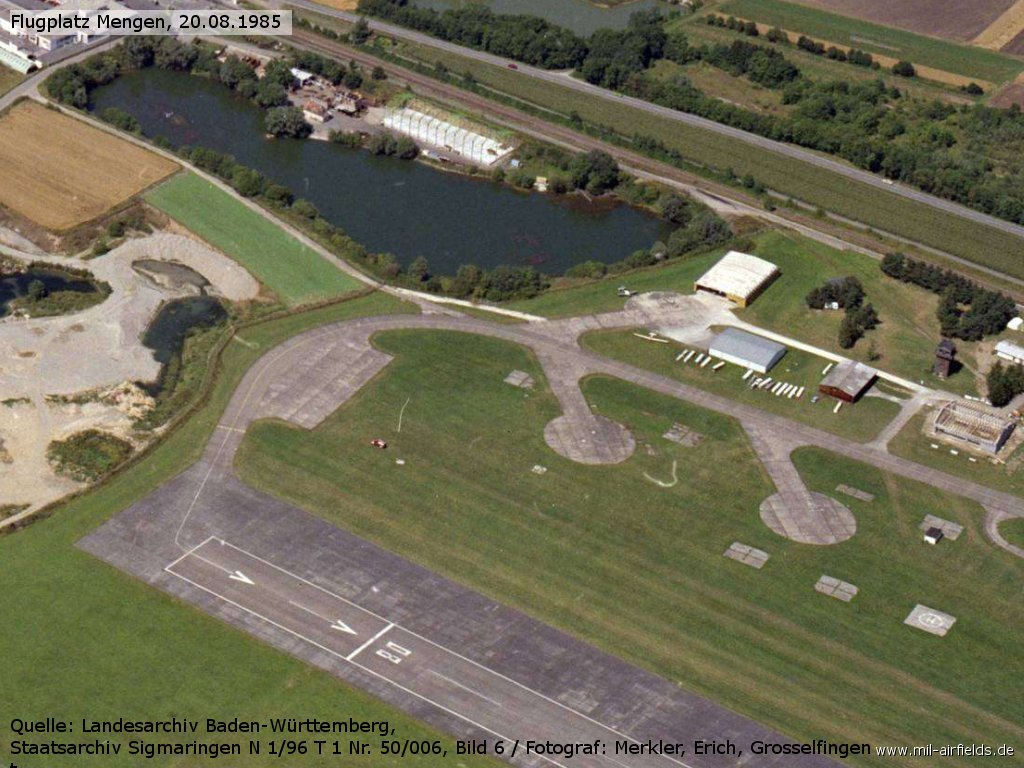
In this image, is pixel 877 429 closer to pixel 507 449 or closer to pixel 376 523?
pixel 507 449

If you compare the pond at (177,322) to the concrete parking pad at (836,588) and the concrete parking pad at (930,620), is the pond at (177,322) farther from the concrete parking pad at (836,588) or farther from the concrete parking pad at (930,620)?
the concrete parking pad at (930,620)

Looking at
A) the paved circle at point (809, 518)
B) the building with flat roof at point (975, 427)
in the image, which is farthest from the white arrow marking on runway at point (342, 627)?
the building with flat roof at point (975, 427)

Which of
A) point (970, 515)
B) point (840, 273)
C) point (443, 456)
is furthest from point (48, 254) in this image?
point (970, 515)

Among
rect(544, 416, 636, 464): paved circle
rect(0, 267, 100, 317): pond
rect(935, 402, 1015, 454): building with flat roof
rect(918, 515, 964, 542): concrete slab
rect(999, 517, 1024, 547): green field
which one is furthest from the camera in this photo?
rect(0, 267, 100, 317): pond

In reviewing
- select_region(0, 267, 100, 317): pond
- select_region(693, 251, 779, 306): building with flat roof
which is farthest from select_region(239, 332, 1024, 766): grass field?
select_region(0, 267, 100, 317): pond

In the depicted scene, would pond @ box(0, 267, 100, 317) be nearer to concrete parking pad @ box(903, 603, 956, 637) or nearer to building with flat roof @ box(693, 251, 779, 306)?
building with flat roof @ box(693, 251, 779, 306)

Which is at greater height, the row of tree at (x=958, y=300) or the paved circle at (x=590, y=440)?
the row of tree at (x=958, y=300)
